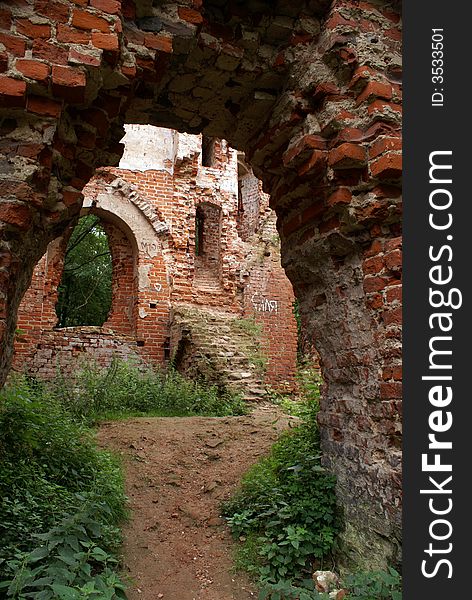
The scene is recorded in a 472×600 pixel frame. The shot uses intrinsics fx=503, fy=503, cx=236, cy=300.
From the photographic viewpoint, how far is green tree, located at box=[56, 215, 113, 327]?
17.2m

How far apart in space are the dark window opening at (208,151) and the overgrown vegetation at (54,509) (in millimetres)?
8547

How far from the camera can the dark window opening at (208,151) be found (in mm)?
12107

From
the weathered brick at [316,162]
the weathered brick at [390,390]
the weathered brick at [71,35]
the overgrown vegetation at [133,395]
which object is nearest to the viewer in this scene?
the weathered brick at [71,35]

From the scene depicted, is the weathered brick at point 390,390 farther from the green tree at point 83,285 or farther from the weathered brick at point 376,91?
the green tree at point 83,285

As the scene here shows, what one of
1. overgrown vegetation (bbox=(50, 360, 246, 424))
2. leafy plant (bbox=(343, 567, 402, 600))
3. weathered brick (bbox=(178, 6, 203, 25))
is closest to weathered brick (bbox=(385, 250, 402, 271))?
leafy plant (bbox=(343, 567, 402, 600))

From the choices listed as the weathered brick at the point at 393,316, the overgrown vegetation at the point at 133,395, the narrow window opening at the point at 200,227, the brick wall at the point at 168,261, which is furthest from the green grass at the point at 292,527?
the narrow window opening at the point at 200,227

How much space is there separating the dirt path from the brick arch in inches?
40.6

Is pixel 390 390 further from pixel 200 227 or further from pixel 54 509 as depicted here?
pixel 200 227

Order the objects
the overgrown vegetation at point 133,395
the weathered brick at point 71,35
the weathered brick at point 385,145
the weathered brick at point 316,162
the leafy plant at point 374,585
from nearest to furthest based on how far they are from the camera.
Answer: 1. the leafy plant at point 374,585
2. the weathered brick at point 71,35
3. the weathered brick at point 385,145
4. the weathered brick at point 316,162
5. the overgrown vegetation at point 133,395

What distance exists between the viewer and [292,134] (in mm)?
3799

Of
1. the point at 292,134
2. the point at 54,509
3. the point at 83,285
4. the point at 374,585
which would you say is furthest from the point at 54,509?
the point at 83,285

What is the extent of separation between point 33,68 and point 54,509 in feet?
8.69

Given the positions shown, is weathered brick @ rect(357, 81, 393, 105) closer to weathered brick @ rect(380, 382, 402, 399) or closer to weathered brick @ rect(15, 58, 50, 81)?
weathered brick @ rect(380, 382, 402, 399)

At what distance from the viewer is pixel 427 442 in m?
2.34
